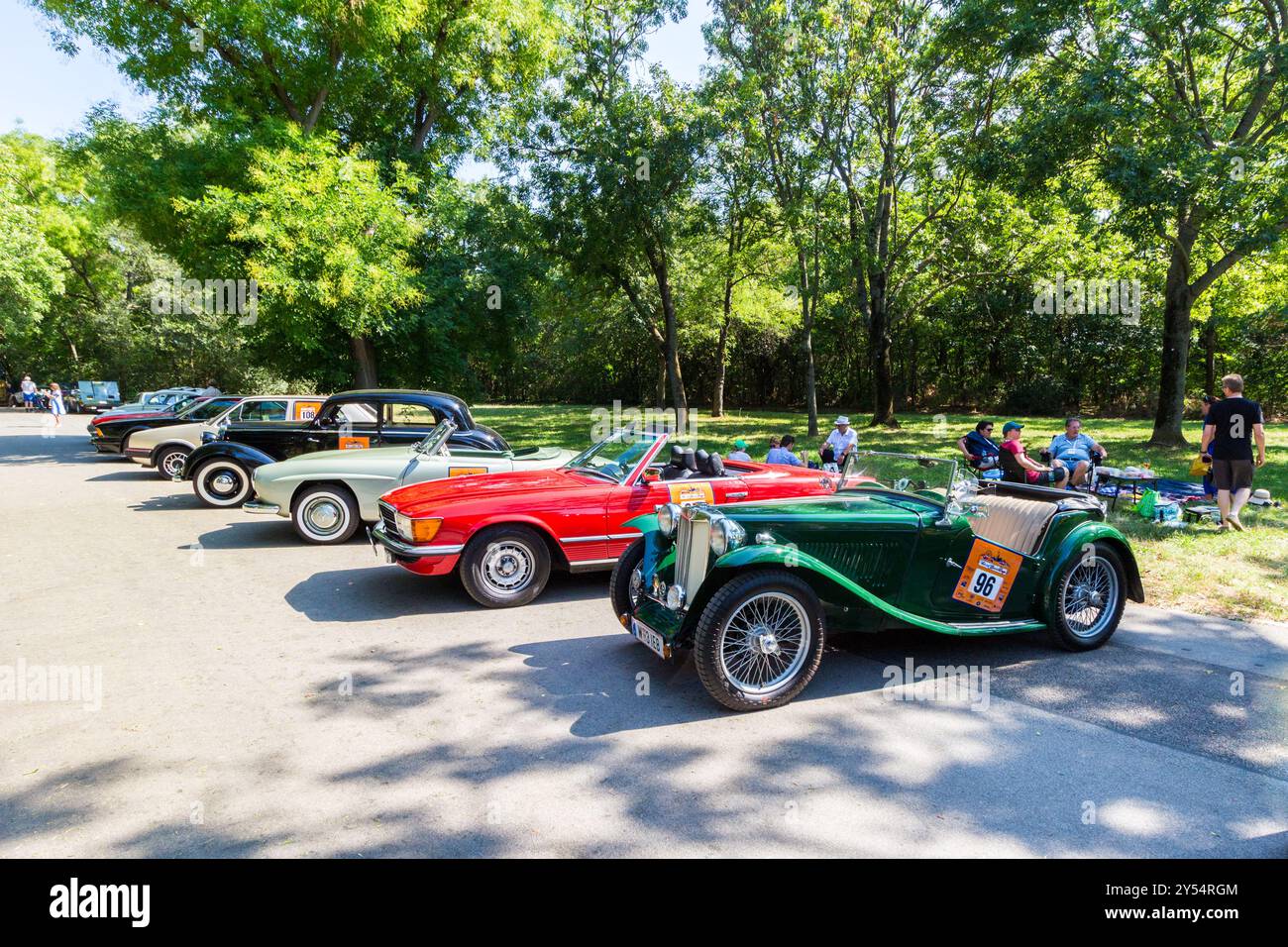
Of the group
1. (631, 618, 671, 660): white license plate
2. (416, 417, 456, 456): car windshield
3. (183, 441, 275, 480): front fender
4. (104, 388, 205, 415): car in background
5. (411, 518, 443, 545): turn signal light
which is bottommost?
(631, 618, 671, 660): white license plate

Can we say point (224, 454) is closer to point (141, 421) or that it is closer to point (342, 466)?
point (342, 466)

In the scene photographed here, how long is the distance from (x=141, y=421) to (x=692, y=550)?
1495 centimetres

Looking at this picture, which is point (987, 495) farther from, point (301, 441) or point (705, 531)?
point (301, 441)

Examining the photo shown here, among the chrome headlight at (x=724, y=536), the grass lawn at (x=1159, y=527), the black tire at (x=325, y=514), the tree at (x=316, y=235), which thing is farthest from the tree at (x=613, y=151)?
the chrome headlight at (x=724, y=536)

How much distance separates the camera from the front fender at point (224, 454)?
10648 mm

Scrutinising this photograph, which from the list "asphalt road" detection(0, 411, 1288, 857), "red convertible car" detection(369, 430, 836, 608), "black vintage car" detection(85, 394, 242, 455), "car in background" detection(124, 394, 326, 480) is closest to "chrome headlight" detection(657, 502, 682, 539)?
"asphalt road" detection(0, 411, 1288, 857)

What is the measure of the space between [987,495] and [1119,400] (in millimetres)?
24004

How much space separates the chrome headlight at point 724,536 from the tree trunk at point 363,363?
15640 millimetres

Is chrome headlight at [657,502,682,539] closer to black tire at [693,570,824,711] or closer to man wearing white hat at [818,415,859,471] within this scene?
black tire at [693,570,824,711]

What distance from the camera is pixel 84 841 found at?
3.01 m

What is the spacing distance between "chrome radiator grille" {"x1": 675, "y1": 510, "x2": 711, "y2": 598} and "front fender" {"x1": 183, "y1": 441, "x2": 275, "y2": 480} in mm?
8143

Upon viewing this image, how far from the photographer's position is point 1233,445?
831 cm

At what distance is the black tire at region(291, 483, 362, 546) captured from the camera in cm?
863
